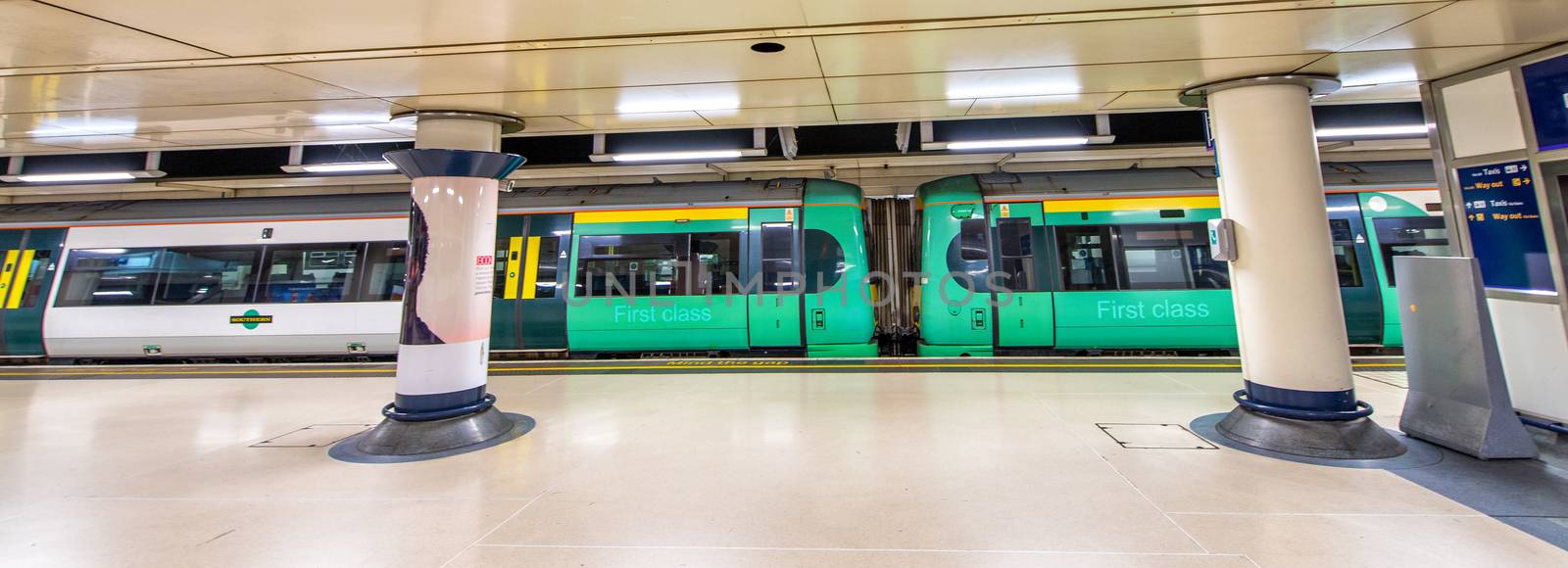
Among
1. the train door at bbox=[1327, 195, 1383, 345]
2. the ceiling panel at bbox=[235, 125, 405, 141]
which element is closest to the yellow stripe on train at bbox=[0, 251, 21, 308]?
the ceiling panel at bbox=[235, 125, 405, 141]

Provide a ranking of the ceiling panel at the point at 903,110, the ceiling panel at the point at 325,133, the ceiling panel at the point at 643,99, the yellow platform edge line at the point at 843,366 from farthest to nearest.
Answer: the yellow platform edge line at the point at 843,366
the ceiling panel at the point at 325,133
the ceiling panel at the point at 903,110
the ceiling panel at the point at 643,99

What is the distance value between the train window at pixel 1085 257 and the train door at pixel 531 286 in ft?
18.2

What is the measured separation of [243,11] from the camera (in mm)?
2080

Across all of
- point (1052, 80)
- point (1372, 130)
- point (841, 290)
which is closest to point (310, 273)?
point (841, 290)

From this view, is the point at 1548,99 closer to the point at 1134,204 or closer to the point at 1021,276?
the point at 1134,204

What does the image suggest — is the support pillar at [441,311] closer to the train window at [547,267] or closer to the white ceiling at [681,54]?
the white ceiling at [681,54]

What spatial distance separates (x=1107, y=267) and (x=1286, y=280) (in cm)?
296

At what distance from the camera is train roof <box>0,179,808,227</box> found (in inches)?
238

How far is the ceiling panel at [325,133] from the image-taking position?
12.8 ft

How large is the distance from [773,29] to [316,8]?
1.81 m

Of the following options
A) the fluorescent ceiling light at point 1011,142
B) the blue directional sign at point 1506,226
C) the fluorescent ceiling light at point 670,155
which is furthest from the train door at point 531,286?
the blue directional sign at point 1506,226

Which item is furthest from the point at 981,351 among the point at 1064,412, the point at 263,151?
the point at 263,151

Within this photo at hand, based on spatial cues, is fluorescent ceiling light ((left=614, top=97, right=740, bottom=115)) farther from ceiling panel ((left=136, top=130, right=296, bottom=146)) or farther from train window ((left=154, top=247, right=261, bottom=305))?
train window ((left=154, top=247, right=261, bottom=305))

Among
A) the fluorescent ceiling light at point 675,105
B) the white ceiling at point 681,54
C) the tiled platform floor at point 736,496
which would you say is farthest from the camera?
the fluorescent ceiling light at point 675,105
